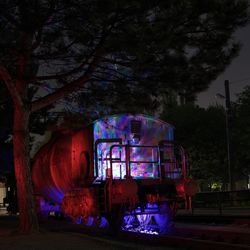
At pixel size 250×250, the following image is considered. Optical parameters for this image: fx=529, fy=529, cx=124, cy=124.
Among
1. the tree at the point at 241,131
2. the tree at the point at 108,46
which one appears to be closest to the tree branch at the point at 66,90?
the tree at the point at 108,46

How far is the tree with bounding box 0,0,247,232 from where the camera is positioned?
1376 cm

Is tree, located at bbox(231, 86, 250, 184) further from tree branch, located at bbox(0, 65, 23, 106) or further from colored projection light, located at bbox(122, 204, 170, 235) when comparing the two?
tree branch, located at bbox(0, 65, 23, 106)

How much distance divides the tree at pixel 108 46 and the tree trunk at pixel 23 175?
1.2 inches

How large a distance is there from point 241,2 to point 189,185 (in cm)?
537

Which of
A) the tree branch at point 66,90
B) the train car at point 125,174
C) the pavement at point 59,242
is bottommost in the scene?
the pavement at point 59,242

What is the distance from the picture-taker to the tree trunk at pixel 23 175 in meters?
16.0

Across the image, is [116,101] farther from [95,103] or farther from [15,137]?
[15,137]

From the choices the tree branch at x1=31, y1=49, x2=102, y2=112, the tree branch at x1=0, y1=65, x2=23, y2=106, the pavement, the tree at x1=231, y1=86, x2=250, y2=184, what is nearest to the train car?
the pavement

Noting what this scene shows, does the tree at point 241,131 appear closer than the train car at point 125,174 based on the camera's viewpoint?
No

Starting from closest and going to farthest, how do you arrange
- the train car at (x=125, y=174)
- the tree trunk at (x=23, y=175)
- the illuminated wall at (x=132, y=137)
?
the train car at (x=125, y=174), the illuminated wall at (x=132, y=137), the tree trunk at (x=23, y=175)

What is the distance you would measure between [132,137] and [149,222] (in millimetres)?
2790

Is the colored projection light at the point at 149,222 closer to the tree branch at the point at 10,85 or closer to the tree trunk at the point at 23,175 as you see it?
the tree trunk at the point at 23,175

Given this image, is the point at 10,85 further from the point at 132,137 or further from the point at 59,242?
the point at 59,242

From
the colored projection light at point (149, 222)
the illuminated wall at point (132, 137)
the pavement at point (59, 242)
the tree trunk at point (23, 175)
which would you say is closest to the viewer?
the pavement at point (59, 242)
